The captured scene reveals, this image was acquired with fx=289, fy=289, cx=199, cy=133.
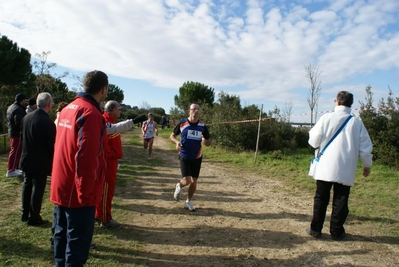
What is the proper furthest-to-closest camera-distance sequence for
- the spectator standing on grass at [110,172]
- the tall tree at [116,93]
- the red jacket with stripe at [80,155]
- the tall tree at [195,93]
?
the tall tree at [116,93], the tall tree at [195,93], the spectator standing on grass at [110,172], the red jacket with stripe at [80,155]

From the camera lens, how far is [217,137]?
15.2m

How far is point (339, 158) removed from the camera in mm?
4082

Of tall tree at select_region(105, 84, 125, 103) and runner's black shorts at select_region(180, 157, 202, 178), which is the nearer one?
runner's black shorts at select_region(180, 157, 202, 178)

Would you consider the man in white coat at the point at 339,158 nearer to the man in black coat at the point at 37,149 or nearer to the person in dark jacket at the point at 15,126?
the man in black coat at the point at 37,149

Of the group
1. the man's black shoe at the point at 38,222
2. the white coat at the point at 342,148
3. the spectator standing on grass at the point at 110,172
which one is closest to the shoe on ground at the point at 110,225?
the spectator standing on grass at the point at 110,172

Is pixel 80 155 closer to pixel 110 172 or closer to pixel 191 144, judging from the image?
pixel 110 172

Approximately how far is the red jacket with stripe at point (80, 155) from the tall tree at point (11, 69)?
13877 millimetres

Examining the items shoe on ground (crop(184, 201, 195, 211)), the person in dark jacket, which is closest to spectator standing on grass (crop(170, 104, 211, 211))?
shoe on ground (crop(184, 201, 195, 211))

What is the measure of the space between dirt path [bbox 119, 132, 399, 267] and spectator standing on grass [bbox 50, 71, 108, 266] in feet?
4.04

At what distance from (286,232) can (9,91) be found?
15027mm

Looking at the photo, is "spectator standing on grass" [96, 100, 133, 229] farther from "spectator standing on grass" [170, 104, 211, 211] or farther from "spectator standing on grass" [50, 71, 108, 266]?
"spectator standing on grass" [50, 71, 108, 266]

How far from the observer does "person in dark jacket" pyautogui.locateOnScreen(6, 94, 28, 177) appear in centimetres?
669

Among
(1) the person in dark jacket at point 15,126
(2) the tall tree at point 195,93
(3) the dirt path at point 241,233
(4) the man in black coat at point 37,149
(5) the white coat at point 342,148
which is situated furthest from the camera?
(2) the tall tree at point 195,93

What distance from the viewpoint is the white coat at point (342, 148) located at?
404 cm
